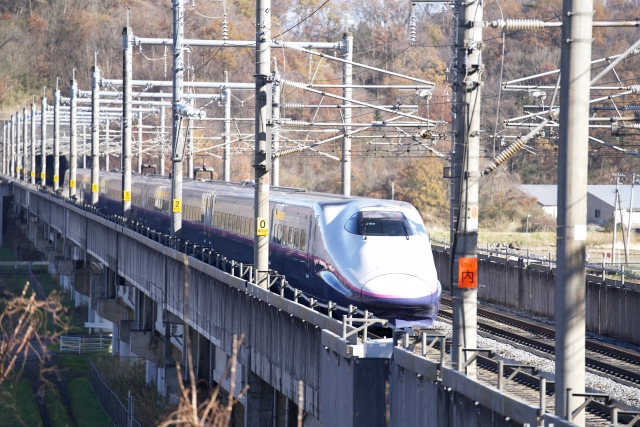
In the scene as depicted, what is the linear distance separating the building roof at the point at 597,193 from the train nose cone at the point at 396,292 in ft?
215

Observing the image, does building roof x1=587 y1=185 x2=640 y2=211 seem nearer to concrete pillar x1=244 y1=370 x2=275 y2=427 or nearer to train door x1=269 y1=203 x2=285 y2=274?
train door x1=269 y1=203 x2=285 y2=274

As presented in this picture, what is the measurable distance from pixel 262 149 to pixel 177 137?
35.2 ft

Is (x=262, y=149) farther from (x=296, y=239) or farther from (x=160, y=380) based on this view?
(x=160, y=380)

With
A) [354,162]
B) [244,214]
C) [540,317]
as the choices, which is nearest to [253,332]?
[244,214]

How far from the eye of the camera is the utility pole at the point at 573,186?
345 inches

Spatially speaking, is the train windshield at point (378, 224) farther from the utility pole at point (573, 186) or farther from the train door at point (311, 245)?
the utility pole at point (573, 186)

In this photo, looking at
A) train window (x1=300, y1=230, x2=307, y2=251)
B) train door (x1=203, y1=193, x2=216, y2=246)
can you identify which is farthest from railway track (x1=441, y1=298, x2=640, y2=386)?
train door (x1=203, y1=193, x2=216, y2=246)

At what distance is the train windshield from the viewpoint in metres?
20.1

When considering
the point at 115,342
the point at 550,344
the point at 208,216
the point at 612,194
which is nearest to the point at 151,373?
the point at 115,342

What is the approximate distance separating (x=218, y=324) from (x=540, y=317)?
34.8 feet

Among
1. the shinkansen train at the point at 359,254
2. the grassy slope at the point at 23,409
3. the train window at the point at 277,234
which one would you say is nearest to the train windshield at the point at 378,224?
the shinkansen train at the point at 359,254

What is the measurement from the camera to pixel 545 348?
2206 cm

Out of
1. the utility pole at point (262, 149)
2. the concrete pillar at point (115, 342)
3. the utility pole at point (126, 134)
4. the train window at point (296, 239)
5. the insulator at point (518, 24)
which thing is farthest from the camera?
the concrete pillar at point (115, 342)

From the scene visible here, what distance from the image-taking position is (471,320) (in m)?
13.2
